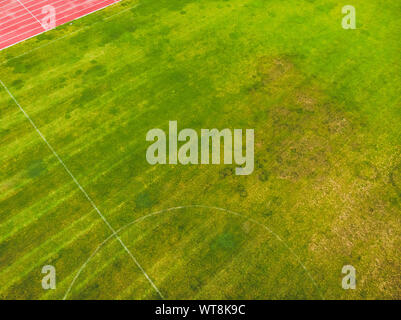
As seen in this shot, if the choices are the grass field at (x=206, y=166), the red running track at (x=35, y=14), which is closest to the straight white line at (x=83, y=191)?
the grass field at (x=206, y=166)

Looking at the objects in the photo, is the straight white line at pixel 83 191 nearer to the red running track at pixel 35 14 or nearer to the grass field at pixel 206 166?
the grass field at pixel 206 166

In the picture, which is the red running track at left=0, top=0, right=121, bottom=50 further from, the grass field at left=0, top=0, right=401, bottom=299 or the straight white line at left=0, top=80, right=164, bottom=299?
the straight white line at left=0, top=80, right=164, bottom=299

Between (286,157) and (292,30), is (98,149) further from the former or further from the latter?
(292,30)

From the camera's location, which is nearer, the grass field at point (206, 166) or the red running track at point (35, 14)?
the grass field at point (206, 166)

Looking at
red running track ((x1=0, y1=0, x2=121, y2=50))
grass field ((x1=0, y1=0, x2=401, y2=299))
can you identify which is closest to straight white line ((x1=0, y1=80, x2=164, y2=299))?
grass field ((x1=0, y1=0, x2=401, y2=299))

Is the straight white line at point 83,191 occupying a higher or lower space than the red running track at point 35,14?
lower

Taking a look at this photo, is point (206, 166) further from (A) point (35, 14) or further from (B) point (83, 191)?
(A) point (35, 14)

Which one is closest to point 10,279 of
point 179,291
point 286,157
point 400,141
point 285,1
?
point 179,291
